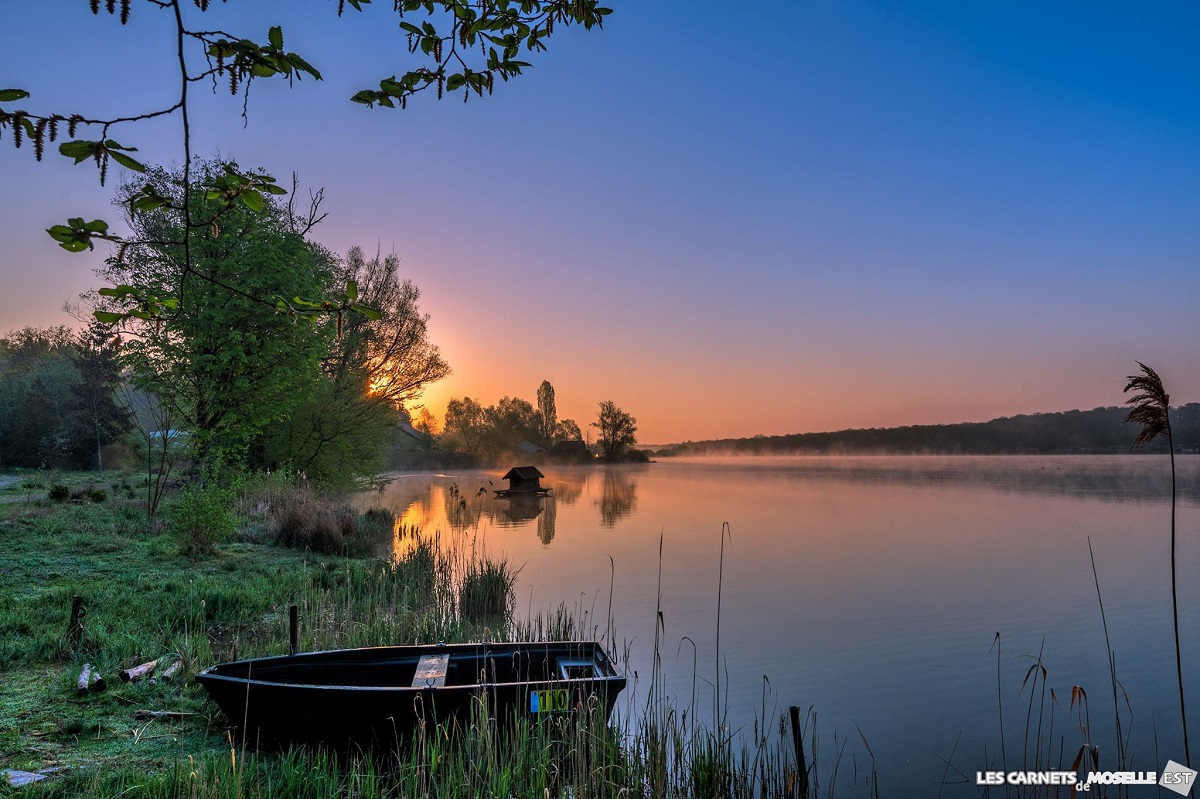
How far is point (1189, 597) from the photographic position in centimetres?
1488

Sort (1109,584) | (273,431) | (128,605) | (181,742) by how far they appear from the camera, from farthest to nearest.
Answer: (273,431) → (1109,584) → (128,605) → (181,742)

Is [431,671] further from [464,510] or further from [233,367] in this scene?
[464,510]

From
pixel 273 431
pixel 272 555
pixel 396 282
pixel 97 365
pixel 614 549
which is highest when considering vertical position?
pixel 396 282

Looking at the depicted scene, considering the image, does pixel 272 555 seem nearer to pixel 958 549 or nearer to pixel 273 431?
pixel 273 431

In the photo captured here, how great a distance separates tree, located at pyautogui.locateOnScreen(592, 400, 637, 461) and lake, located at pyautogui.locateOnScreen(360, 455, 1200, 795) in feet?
253

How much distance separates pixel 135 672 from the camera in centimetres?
707

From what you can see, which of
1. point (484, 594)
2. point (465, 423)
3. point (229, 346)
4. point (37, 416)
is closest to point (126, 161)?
point (484, 594)

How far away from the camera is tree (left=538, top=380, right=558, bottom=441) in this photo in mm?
101250

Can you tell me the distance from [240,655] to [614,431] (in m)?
104

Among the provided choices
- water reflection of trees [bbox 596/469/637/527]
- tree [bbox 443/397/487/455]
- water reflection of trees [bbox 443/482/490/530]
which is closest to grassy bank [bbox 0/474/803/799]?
water reflection of trees [bbox 443/482/490/530]

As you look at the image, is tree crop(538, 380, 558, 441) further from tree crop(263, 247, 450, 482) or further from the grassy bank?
the grassy bank

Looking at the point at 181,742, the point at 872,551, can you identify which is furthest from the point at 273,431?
the point at 872,551

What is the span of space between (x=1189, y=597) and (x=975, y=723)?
1096cm

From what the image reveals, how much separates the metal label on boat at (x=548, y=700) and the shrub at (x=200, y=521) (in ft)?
34.6
